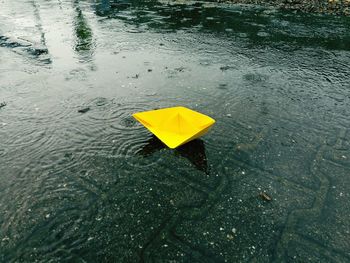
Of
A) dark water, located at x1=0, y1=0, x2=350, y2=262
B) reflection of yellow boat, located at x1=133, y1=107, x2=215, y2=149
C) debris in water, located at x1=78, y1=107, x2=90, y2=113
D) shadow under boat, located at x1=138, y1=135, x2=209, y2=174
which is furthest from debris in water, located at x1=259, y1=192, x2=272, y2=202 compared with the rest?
debris in water, located at x1=78, y1=107, x2=90, y2=113

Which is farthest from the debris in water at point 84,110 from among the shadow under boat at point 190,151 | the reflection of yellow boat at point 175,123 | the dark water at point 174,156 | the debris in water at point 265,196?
the debris in water at point 265,196

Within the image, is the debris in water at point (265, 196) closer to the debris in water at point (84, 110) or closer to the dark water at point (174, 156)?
the dark water at point (174, 156)

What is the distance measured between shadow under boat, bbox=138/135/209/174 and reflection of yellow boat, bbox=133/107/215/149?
235 mm

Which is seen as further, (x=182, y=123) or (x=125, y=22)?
(x=125, y=22)

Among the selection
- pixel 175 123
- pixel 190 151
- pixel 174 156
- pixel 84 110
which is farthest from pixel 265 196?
pixel 84 110

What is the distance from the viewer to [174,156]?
3.90 meters

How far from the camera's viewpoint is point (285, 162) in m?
3.79

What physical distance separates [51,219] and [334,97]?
18.0ft

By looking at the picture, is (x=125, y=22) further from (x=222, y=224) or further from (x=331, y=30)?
(x=222, y=224)

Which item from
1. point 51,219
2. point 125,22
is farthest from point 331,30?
point 51,219

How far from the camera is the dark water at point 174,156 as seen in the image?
109 inches

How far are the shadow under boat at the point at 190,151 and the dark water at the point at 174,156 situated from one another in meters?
0.02

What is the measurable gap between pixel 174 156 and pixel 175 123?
0.49 meters

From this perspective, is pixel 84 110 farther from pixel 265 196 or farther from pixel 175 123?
pixel 265 196
